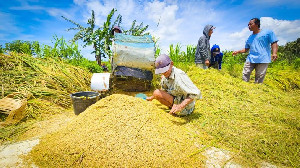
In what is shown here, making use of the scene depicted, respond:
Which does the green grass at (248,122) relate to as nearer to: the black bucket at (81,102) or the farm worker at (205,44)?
the farm worker at (205,44)

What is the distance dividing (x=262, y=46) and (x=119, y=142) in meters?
3.48

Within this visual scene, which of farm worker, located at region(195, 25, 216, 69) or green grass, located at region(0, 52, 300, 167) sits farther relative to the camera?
farm worker, located at region(195, 25, 216, 69)

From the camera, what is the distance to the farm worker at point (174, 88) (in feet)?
6.49

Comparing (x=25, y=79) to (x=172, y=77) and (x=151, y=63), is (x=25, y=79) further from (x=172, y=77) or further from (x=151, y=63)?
(x=172, y=77)

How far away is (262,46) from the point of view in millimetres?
3316

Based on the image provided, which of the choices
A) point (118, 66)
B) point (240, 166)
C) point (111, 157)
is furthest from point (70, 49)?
point (240, 166)

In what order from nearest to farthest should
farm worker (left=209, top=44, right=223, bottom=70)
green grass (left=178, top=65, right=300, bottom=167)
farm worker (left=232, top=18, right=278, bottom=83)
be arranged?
1. green grass (left=178, top=65, right=300, bottom=167)
2. farm worker (left=232, top=18, right=278, bottom=83)
3. farm worker (left=209, top=44, right=223, bottom=70)

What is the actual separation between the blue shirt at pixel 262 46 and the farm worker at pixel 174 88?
220 centimetres

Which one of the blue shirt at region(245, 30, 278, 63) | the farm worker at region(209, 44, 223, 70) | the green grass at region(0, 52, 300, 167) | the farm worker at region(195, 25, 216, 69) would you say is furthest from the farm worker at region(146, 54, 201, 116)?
the farm worker at region(209, 44, 223, 70)

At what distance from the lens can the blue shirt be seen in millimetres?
3268

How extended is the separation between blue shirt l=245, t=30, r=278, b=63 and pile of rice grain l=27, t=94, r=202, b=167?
259cm

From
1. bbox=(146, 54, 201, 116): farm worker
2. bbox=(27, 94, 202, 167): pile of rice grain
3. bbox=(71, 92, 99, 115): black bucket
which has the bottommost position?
bbox=(27, 94, 202, 167): pile of rice grain

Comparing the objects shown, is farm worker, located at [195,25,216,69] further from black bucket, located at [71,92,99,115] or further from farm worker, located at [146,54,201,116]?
black bucket, located at [71,92,99,115]

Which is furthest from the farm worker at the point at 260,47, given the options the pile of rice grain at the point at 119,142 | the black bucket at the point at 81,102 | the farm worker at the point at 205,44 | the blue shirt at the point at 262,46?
the black bucket at the point at 81,102
